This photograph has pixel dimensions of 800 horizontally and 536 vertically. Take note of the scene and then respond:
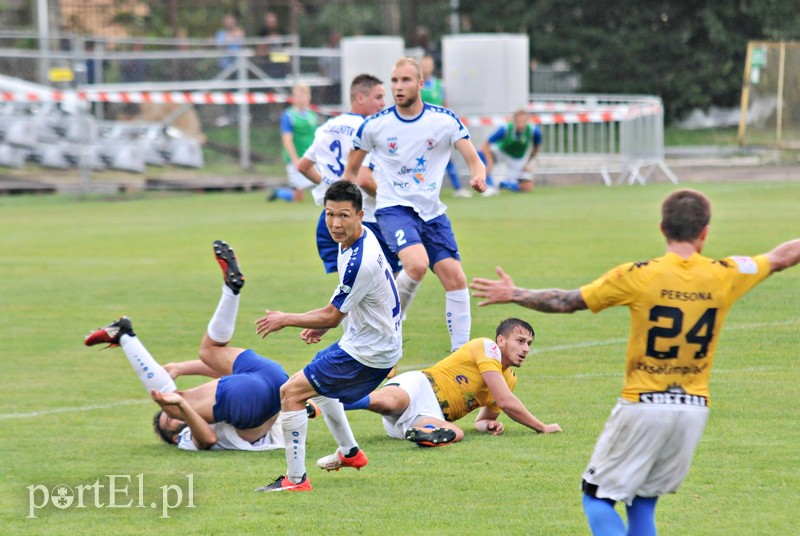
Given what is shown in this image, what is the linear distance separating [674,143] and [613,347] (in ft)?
79.1

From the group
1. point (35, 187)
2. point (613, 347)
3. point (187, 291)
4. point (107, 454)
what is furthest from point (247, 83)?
point (107, 454)

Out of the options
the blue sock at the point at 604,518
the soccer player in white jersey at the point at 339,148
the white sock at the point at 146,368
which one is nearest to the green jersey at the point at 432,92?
the soccer player in white jersey at the point at 339,148

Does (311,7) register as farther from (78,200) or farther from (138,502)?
(138,502)

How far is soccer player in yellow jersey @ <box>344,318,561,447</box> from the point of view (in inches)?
310

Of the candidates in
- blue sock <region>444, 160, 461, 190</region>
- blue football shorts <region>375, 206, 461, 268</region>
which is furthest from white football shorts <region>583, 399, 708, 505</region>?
blue sock <region>444, 160, 461, 190</region>

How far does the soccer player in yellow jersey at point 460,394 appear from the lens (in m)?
7.87

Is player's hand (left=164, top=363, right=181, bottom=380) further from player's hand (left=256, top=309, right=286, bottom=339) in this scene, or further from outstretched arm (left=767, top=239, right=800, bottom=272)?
outstretched arm (left=767, top=239, right=800, bottom=272)

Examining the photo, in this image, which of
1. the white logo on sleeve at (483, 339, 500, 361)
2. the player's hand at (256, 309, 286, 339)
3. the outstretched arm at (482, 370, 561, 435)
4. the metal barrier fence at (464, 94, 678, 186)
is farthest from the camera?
the metal barrier fence at (464, 94, 678, 186)

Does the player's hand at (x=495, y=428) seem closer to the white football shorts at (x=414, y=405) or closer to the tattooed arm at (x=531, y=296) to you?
the white football shorts at (x=414, y=405)

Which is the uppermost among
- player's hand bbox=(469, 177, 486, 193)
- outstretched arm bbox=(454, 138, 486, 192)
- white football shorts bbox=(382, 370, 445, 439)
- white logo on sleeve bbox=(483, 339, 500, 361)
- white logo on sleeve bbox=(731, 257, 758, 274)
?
outstretched arm bbox=(454, 138, 486, 192)

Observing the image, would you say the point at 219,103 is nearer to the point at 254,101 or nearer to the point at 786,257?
the point at 254,101

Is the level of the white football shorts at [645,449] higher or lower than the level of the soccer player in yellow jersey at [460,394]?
higher

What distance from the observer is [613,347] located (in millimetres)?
10703

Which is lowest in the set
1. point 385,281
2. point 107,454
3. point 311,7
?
point 107,454
